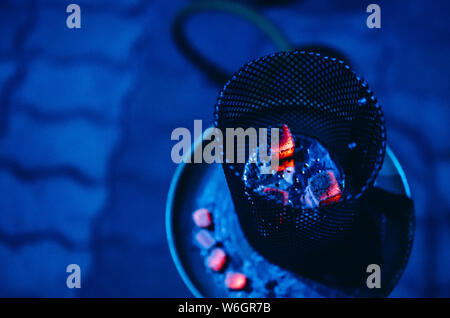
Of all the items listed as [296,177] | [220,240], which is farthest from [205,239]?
[296,177]

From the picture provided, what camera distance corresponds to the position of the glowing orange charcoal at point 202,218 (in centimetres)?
64

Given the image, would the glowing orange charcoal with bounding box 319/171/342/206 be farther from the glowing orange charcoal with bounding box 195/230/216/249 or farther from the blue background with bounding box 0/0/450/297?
the blue background with bounding box 0/0/450/297

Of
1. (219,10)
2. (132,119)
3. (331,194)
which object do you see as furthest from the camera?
(132,119)

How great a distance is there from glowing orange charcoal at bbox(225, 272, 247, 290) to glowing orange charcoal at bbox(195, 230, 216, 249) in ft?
0.21

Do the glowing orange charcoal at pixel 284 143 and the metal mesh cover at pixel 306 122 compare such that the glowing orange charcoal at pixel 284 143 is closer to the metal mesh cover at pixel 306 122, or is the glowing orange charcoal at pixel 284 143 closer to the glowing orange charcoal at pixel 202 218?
the metal mesh cover at pixel 306 122

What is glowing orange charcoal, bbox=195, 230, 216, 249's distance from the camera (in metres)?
0.63

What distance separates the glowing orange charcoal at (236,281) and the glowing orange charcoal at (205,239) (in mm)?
65

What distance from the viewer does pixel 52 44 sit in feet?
3.91

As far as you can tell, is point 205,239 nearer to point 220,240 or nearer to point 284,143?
point 220,240

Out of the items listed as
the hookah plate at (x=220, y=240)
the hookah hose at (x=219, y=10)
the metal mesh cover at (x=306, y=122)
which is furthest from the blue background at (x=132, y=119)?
the metal mesh cover at (x=306, y=122)

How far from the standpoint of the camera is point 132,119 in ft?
3.55

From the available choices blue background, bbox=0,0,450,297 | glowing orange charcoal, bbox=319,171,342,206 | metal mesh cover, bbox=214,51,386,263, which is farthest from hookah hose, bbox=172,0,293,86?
glowing orange charcoal, bbox=319,171,342,206

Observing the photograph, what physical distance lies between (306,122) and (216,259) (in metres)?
0.28
